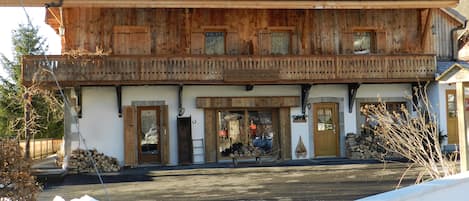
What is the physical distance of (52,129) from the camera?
3584 centimetres

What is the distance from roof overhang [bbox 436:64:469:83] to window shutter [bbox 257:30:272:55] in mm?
12112

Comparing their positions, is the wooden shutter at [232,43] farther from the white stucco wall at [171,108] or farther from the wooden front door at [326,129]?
the wooden front door at [326,129]

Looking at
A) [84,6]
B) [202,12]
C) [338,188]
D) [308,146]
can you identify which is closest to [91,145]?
[84,6]

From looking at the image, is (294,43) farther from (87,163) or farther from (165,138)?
(87,163)

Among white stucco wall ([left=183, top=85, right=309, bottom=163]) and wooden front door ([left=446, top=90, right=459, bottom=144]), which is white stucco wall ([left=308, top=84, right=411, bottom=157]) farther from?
wooden front door ([left=446, top=90, right=459, bottom=144])

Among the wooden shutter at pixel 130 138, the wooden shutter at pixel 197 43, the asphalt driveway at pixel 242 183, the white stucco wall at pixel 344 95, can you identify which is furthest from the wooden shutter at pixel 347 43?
the wooden shutter at pixel 130 138

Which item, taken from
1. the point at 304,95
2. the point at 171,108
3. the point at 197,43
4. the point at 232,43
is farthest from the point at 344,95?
the point at 171,108

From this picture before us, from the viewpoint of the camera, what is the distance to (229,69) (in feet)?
59.7

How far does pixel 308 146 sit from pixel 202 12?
6266 mm

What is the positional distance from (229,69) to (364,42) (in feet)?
19.5

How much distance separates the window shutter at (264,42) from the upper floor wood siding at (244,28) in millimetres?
37

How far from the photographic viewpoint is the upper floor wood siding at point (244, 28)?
61.2 feet

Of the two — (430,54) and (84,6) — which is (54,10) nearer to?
(84,6)

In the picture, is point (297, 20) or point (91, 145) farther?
point (297, 20)
